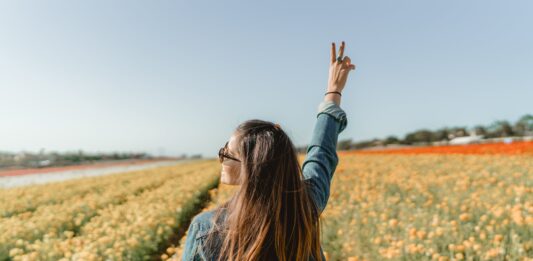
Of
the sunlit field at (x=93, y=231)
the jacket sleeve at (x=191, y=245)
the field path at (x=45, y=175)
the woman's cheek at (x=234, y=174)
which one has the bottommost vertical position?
the field path at (x=45, y=175)

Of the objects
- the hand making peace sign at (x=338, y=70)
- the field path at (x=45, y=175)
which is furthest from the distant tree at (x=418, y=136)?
the hand making peace sign at (x=338, y=70)

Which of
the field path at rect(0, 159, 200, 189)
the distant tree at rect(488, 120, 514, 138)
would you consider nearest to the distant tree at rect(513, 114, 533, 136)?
the distant tree at rect(488, 120, 514, 138)

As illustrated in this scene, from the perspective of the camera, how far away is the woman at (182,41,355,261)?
1105 millimetres

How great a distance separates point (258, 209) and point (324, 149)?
1.23 ft

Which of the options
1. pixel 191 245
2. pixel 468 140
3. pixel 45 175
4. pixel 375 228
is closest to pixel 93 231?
pixel 375 228

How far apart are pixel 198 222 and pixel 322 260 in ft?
1.53

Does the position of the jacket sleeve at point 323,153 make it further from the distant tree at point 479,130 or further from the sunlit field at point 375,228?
the distant tree at point 479,130

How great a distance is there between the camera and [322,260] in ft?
4.42

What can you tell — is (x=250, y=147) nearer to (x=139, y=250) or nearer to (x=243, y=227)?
(x=243, y=227)

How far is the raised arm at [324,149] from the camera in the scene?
1346mm

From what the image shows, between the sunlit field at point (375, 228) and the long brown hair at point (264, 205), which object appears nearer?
the long brown hair at point (264, 205)

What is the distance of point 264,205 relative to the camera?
1.12 m

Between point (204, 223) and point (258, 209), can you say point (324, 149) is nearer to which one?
point (258, 209)

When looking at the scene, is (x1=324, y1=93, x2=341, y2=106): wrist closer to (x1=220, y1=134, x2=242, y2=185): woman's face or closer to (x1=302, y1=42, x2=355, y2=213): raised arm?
(x1=302, y1=42, x2=355, y2=213): raised arm
